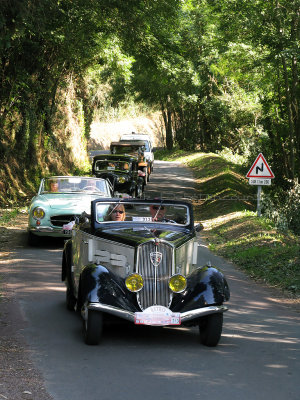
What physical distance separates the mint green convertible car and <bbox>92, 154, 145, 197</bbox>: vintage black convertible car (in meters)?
7.40

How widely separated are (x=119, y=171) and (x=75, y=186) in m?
8.50

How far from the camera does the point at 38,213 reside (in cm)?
1507

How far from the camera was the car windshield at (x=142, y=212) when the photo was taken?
29.0 feet

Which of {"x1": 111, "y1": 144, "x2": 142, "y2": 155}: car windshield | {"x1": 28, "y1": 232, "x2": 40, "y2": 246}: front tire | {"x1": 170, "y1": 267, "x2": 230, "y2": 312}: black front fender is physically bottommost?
{"x1": 28, "y1": 232, "x2": 40, "y2": 246}: front tire

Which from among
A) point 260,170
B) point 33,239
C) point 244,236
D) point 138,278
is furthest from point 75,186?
point 138,278

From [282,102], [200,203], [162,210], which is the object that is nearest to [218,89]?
[282,102]

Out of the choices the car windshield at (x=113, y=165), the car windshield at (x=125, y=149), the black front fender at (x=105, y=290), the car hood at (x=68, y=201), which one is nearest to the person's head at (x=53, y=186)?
the car hood at (x=68, y=201)

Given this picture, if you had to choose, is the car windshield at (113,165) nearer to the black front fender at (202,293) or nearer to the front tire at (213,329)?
the black front fender at (202,293)

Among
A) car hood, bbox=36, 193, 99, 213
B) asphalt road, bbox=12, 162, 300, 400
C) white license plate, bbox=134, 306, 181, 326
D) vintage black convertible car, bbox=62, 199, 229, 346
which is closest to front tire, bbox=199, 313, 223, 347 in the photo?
vintage black convertible car, bbox=62, 199, 229, 346

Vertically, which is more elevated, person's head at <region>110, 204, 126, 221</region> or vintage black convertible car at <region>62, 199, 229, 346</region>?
person's head at <region>110, 204, 126, 221</region>

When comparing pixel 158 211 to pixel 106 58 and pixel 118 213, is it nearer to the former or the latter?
pixel 118 213

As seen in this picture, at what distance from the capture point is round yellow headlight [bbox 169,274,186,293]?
7.59 m

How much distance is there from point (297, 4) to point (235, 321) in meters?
15.4

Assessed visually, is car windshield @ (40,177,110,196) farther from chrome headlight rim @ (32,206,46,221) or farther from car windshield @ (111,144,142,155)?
car windshield @ (111,144,142,155)
